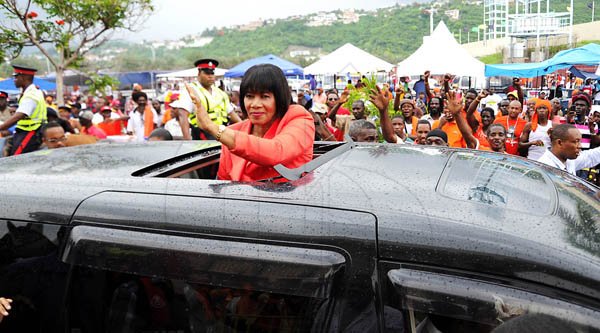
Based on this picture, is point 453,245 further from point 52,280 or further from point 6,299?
point 6,299

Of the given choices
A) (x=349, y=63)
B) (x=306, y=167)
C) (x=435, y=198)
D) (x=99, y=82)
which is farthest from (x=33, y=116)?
(x=349, y=63)

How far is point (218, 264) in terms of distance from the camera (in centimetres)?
154

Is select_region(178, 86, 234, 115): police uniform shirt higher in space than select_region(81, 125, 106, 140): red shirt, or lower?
higher

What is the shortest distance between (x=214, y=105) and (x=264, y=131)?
3458mm

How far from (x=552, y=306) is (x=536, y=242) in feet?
0.55

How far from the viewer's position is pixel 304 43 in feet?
264

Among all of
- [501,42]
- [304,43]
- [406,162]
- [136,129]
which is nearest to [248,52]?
[304,43]

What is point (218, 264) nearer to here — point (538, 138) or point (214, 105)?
point (214, 105)

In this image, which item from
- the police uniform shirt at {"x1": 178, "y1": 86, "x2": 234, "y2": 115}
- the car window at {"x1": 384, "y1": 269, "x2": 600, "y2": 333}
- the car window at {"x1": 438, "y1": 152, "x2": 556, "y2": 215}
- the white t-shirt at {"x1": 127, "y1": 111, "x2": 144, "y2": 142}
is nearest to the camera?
the car window at {"x1": 384, "y1": 269, "x2": 600, "y2": 333}

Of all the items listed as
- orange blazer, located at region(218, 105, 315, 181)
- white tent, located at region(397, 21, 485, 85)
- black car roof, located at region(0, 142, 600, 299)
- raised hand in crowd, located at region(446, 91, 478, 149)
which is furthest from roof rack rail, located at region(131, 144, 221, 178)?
white tent, located at region(397, 21, 485, 85)

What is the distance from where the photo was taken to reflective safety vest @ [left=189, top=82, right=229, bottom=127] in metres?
5.71

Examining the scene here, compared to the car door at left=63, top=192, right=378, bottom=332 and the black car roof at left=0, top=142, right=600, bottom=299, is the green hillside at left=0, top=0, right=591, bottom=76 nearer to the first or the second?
the black car roof at left=0, top=142, right=600, bottom=299

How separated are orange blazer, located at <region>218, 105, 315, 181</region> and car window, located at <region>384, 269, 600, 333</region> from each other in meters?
0.82

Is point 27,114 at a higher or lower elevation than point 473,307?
higher
